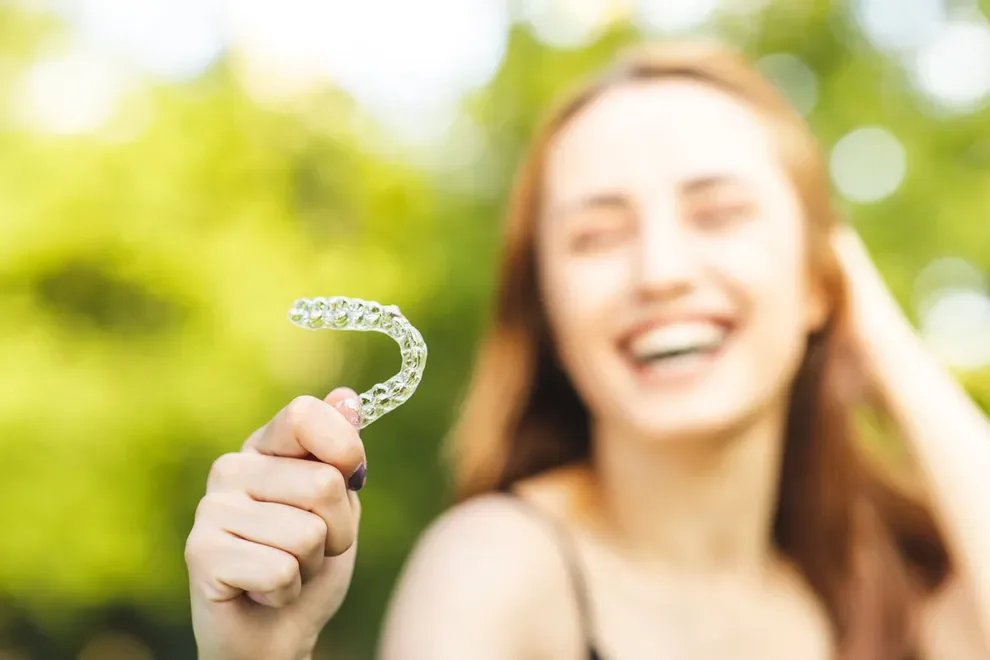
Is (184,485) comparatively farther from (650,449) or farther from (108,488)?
(650,449)

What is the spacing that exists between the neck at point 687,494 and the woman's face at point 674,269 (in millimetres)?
84

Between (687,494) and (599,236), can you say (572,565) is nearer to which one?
(687,494)

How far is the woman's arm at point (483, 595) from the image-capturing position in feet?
3.47

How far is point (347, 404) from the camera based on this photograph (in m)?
0.74

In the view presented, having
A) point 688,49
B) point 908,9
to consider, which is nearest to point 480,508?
point 688,49

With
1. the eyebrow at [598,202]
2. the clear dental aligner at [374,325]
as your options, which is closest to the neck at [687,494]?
the eyebrow at [598,202]

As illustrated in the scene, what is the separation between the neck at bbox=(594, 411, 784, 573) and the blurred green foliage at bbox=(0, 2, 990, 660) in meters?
1.48

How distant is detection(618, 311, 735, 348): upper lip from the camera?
1.21m

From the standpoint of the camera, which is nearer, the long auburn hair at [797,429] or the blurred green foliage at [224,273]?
the long auburn hair at [797,429]

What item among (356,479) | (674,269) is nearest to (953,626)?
(674,269)

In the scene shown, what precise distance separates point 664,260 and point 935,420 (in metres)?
0.52

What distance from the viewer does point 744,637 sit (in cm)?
133

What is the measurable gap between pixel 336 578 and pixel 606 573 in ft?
1.89

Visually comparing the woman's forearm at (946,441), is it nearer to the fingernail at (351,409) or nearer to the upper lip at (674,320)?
the upper lip at (674,320)
